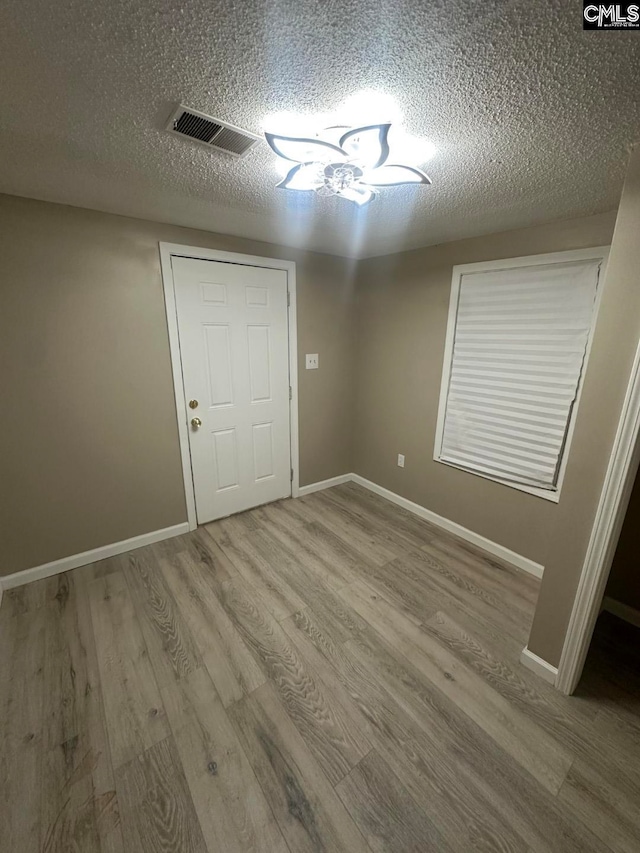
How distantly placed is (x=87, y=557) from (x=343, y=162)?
2.65 metres

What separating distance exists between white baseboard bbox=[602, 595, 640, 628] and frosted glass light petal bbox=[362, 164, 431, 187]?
241 cm

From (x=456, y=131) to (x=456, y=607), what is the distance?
7.20 ft

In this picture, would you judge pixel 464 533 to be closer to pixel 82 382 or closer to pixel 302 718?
pixel 302 718

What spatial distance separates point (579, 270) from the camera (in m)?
1.84

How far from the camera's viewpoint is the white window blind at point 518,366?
1905 mm

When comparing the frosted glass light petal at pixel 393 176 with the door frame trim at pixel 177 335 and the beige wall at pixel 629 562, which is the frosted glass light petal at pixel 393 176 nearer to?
the door frame trim at pixel 177 335

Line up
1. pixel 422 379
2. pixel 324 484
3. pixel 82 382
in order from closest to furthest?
pixel 82 382 → pixel 422 379 → pixel 324 484

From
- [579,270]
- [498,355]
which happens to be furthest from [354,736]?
[579,270]

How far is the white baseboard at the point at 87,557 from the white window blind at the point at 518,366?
2.26 m

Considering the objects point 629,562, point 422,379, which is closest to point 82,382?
point 422,379

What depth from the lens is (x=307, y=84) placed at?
904 mm

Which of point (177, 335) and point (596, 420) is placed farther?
point (177, 335)

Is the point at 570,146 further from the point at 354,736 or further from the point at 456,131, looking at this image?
the point at 354,736

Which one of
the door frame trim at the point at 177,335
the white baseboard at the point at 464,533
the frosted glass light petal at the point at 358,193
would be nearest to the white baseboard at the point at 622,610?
the white baseboard at the point at 464,533
